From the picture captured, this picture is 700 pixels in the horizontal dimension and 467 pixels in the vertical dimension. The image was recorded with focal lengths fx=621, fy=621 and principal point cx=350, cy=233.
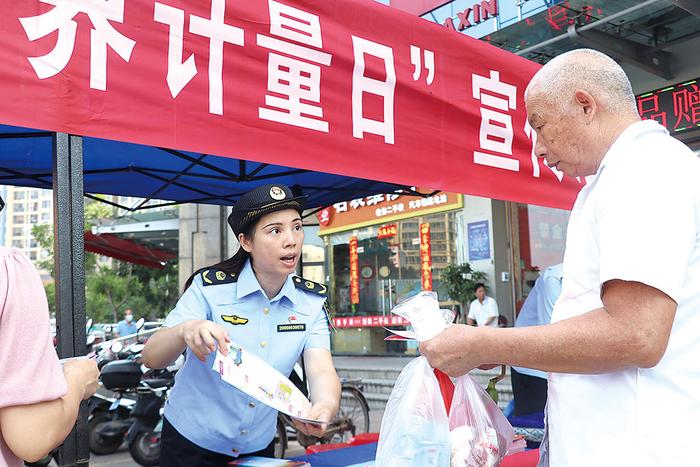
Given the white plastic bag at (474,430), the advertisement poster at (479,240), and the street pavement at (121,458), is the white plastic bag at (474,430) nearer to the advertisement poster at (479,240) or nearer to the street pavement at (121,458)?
the street pavement at (121,458)

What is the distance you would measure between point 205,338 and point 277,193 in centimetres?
62

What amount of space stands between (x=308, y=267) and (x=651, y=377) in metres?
13.6

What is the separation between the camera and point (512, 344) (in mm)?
1169

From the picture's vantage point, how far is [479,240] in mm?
11281

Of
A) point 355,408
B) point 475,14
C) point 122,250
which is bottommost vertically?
point 355,408

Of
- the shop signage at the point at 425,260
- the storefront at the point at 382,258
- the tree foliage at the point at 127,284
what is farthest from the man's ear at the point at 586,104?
the tree foliage at the point at 127,284

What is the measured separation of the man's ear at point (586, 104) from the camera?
4.14ft

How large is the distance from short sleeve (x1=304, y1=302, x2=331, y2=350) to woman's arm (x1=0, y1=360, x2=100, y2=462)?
102 cm

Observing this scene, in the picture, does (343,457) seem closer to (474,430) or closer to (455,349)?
(474,430)

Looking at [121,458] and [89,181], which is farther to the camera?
[121,458]

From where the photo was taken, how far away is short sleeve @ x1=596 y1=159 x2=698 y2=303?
3.45ft

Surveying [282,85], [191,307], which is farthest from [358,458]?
[282,85]

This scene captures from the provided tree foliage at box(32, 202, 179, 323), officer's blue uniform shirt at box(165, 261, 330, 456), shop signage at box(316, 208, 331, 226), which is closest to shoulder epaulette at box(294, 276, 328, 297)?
officer's blue uniform shirt at box(165, 261, 330, 456)

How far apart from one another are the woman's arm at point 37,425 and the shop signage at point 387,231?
11781mm
